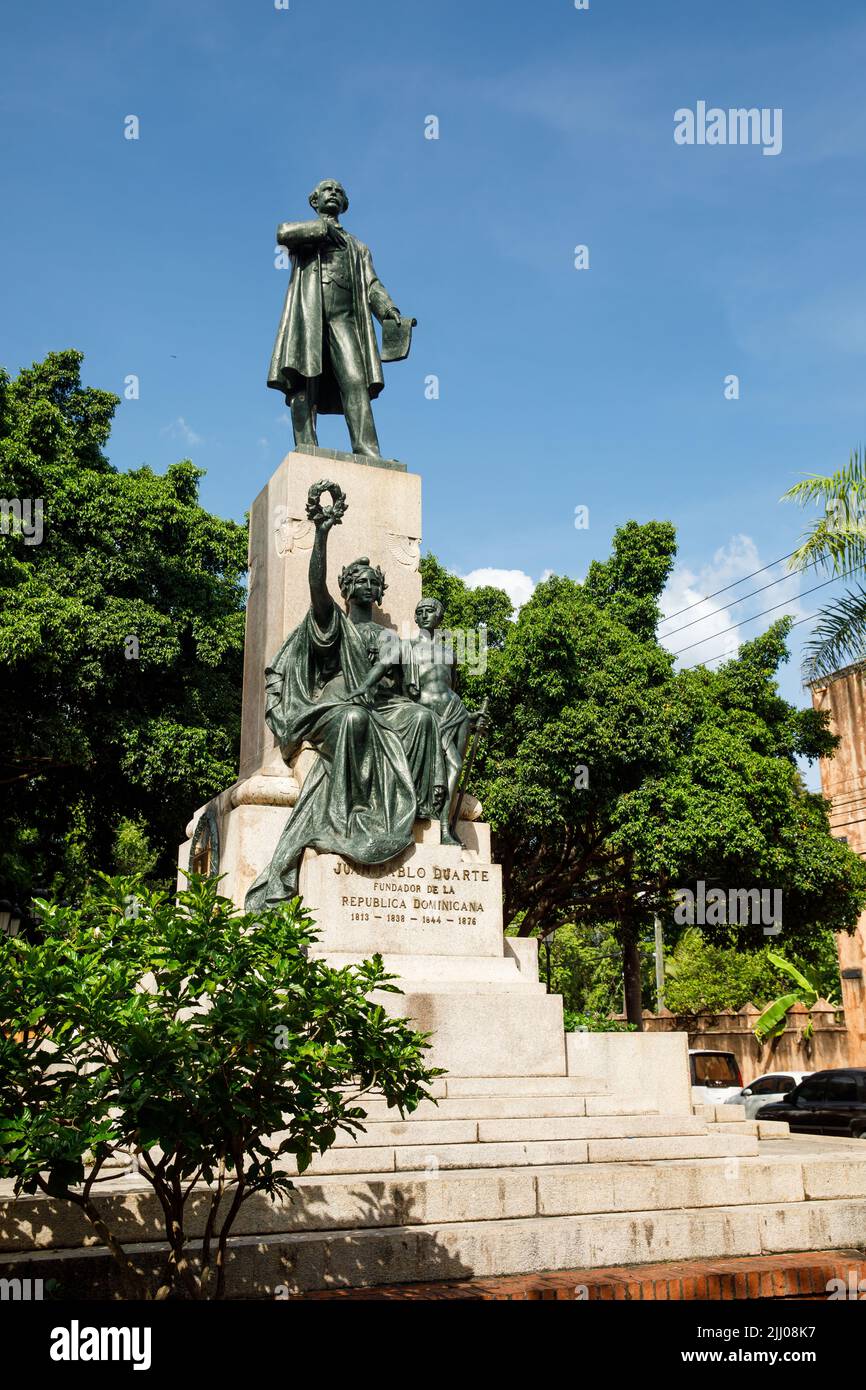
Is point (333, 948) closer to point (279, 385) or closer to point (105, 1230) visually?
point (105, 1230)

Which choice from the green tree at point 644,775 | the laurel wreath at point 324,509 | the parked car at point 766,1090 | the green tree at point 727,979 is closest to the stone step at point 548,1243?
the laurel wreath at point 324,509

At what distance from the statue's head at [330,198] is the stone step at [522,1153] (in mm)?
9905


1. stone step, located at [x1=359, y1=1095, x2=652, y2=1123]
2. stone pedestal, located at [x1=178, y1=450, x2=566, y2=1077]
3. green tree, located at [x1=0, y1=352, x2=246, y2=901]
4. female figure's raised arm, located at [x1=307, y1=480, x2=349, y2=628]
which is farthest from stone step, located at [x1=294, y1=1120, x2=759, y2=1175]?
green tree, located at [x1=0, y1=352, x2=246, y2=901]

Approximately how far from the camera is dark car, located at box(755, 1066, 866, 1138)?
55.3 feet

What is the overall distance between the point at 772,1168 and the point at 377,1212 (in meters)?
2.66

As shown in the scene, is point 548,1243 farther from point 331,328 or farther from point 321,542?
point 331,328

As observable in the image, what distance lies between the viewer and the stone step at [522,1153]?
705 centimetres

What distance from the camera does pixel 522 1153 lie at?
24.7ft

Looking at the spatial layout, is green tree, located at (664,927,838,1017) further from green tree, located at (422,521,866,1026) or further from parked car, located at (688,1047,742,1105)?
→ green tree, located at (422,521,866,1026)

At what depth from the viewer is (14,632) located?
18.8 metres

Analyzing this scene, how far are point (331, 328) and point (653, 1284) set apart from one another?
1005cm

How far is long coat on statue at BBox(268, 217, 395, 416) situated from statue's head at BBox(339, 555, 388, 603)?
8.70 ft
